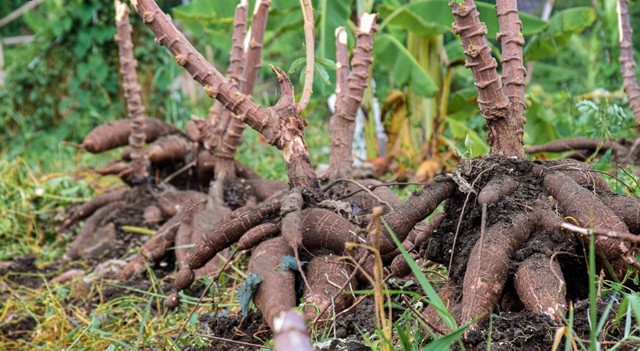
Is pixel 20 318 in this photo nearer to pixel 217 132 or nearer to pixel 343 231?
pixel 217 132

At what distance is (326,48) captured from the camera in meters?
5.58

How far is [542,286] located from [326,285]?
0.73 metres

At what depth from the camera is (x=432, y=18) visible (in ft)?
18.6

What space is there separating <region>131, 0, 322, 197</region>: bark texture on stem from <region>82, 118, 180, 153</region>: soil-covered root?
196cm

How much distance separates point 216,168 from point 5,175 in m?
1.80

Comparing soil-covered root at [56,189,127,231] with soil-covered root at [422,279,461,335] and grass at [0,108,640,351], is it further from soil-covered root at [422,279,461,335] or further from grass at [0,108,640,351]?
soil-covered root at [422,279,461,335]

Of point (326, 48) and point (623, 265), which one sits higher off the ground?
point (326, 48)

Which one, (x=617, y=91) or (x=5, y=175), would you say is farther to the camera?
(x=617, y=91)

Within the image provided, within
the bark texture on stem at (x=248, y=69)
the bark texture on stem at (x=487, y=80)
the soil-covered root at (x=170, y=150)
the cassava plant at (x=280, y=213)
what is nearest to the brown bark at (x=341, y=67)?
the bark texture on stem at (x=248, y=69)

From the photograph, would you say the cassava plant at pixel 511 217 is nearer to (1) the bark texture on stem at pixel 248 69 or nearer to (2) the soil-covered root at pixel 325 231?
(2) the soil-covered root at pixel 325 231

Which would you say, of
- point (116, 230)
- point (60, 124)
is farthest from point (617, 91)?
point (60, 124)

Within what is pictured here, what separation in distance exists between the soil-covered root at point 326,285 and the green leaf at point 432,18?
3.08 m

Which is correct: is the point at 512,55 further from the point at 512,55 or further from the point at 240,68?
the point at 240,68

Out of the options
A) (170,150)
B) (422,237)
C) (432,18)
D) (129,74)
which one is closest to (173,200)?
(170,150)
